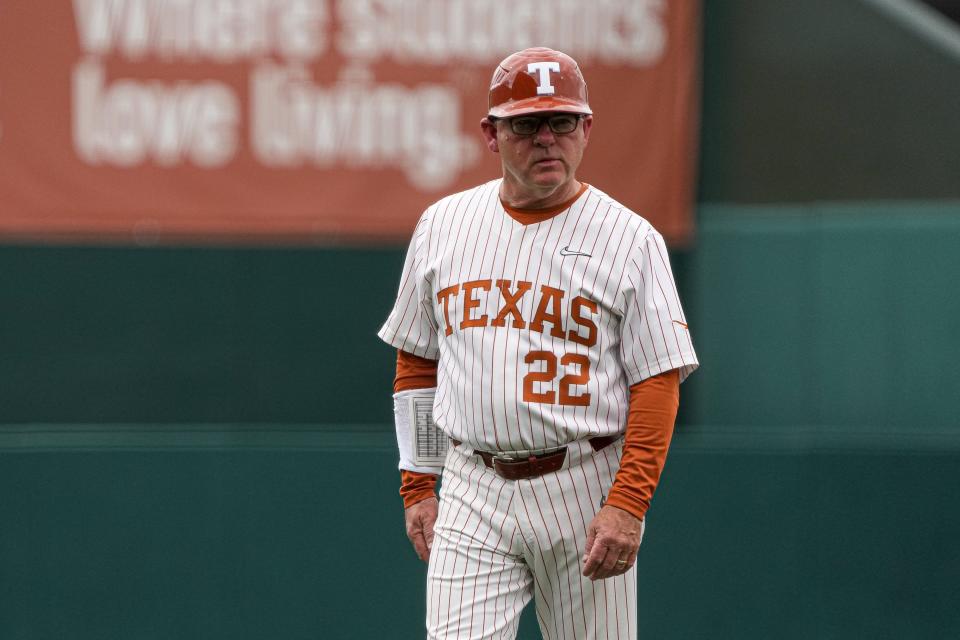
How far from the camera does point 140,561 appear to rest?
4.52 meters

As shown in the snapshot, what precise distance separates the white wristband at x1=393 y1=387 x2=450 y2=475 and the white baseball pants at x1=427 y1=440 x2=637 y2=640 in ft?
0.60

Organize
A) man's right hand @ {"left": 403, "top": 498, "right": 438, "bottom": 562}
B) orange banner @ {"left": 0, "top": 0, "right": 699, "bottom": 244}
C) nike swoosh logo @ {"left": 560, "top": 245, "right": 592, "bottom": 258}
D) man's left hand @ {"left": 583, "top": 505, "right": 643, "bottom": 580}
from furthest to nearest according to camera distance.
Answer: orange banner @ {"left": 0, "top": 0, "right": 699, "bottom": 244} → man's right hand @ {"left": 403, "top": 498, "right": 438, "bottom": 562} → nike swoosh logo @ {"left": 560, "top": 245, "right": 592, "bottom": 258} → man's left hand @ {"left": 583, "top": 505, "right": 643, "bottom": 580}

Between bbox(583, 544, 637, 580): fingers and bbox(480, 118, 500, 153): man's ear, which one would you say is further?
bbox(480, 118, 500, 153): man's ear

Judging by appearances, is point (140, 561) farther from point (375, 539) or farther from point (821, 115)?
point (821, 115)

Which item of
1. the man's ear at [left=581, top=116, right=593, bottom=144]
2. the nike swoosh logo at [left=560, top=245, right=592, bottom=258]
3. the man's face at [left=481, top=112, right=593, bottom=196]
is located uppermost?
the man's ear at [left=581, top=116, right=593, bottom=144]

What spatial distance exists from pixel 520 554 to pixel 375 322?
2957mm

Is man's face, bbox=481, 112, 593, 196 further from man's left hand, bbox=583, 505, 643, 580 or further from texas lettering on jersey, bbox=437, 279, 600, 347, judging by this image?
man's left hand, bbox=583, 505, 643, 580

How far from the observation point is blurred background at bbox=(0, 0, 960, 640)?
4.51 meters

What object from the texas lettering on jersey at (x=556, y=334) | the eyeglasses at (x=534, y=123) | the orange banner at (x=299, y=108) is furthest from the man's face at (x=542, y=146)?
the orange banner at (x=299, y=108)

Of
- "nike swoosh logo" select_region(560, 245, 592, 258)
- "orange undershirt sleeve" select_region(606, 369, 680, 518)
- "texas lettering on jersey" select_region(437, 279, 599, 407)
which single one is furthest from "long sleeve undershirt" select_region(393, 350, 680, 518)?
"nike swoosh logo" select_region(560, 245, 592, 258)

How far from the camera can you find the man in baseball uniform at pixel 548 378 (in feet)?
9.13

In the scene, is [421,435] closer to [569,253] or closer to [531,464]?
[531,464]

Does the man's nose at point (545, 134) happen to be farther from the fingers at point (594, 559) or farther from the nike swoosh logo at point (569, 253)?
the fingers at point (594, 559)

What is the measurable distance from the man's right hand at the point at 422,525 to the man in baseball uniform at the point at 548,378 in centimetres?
12
